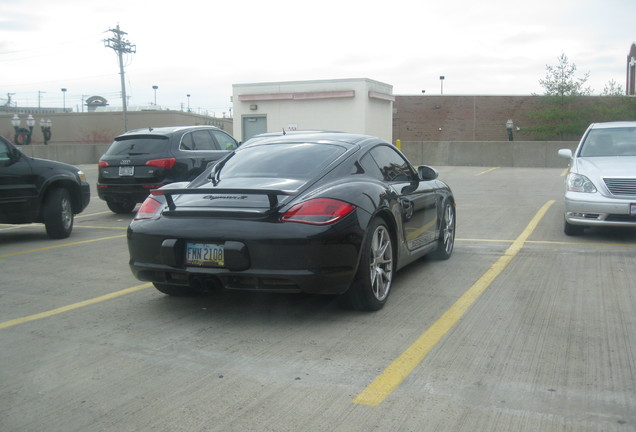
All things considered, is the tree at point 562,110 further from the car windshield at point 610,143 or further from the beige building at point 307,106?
the car windshield at point 610,143

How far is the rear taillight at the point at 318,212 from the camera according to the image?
4906 millimetres

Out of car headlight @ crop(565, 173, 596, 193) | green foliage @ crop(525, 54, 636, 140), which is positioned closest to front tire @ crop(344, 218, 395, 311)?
car headlight @ crop(565, 173, 596, 193)

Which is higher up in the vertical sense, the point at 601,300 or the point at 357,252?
the point at 357,252

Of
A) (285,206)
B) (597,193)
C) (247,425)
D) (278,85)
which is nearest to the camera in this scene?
(247,425)

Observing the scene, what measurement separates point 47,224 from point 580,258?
7.06 m

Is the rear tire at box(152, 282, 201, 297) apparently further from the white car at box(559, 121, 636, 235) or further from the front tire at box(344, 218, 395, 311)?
the white car at box(559, 121, 636, 235)

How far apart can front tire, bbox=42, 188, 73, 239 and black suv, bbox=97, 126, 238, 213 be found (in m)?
2.22

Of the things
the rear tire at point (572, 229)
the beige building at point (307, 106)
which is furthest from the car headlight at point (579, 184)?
the beige building at point (307, 106)

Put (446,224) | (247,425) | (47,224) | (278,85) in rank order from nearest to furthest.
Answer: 1. (247,425)
2. (446,224)
3. (47,224)
4. (278,85)

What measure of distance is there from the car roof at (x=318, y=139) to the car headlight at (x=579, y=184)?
154 inches

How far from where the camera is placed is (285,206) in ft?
16.4

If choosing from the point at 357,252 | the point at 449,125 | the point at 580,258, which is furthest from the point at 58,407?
the point at 449,125

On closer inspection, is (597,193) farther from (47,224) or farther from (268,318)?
(47,224)

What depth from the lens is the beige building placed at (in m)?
35.2
